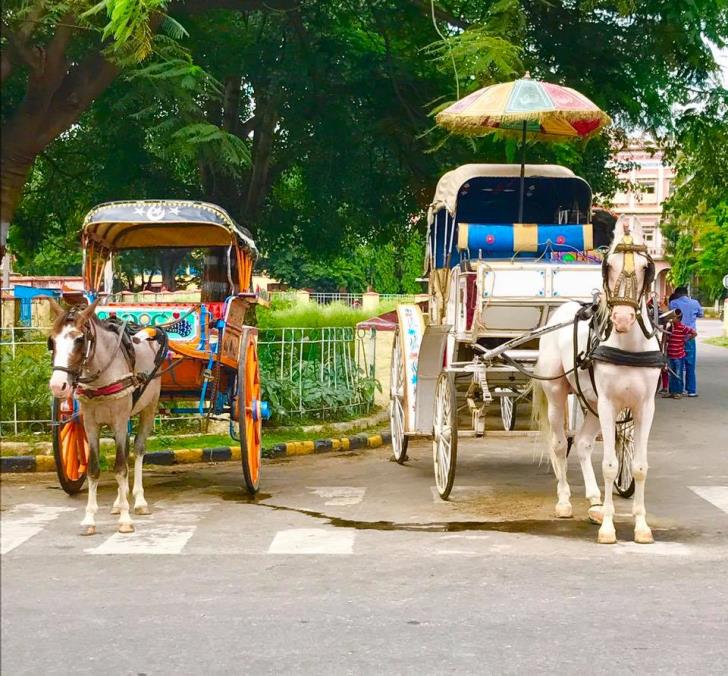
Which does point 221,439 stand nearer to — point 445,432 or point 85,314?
point 445,432

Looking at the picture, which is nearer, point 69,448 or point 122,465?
point 122,465

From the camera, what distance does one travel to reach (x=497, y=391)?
33.1ft

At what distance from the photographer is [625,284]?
700cm

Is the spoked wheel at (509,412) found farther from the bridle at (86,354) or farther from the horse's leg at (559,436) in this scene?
the bridle at (86,354)

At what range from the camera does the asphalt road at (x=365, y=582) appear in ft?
15.3

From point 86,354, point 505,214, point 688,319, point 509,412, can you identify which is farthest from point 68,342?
point 688,319

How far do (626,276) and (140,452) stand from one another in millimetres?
3892

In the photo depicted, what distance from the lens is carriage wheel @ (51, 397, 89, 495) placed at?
338 inches

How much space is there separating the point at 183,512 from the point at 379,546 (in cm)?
199

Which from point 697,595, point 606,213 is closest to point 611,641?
point 697,595

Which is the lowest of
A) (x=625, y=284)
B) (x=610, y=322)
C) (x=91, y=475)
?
(x=91, y=475)

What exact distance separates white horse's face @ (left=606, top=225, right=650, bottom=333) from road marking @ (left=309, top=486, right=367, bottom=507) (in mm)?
3109

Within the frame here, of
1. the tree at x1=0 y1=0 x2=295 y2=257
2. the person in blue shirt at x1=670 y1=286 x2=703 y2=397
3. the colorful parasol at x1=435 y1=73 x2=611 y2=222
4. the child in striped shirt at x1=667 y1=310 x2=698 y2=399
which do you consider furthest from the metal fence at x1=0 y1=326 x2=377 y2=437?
the person in blue shirt at x1=670 y1=286 x2=703 y2=397

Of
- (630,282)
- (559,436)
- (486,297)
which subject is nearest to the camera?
(630,282)
